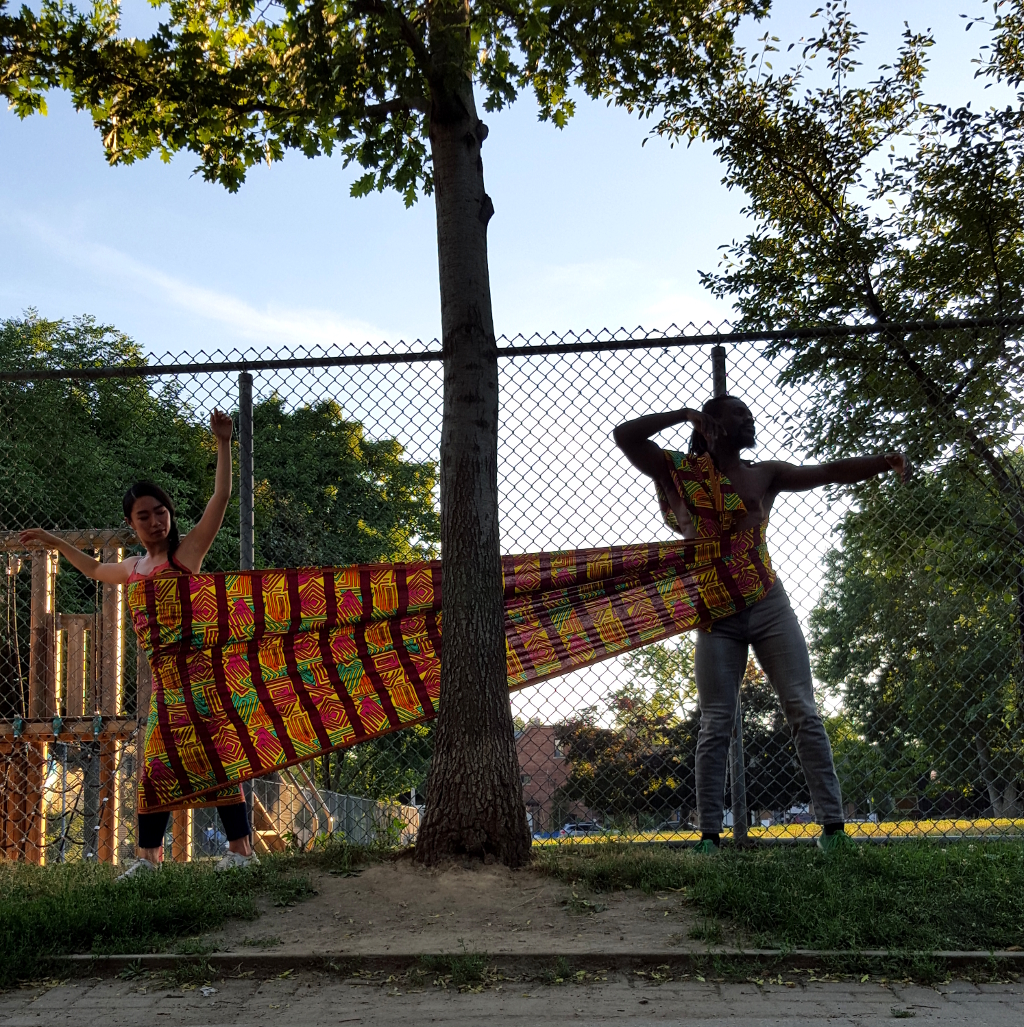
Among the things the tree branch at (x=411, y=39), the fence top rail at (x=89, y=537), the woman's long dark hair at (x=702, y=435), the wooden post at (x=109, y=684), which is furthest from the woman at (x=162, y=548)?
the wooden post at (x=109, y=684)

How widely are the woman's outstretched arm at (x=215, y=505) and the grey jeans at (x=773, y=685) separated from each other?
7.87ft

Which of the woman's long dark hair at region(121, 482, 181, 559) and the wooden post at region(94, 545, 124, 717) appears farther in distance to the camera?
the wooden post at region(94, 545, 124, 717)

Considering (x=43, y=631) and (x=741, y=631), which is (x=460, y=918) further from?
(x=43, y=631)

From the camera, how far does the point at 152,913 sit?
348cm

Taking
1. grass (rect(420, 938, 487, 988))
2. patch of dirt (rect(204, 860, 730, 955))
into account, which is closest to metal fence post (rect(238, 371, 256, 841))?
patch of dirt (rect(204, 860, 730, 955))

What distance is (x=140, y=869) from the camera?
4246 millimetres

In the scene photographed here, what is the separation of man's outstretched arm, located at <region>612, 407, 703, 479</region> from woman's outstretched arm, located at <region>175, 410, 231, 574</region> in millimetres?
1895

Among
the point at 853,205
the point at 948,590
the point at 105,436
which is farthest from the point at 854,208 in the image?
the point at 105,436

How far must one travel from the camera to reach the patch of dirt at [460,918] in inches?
128

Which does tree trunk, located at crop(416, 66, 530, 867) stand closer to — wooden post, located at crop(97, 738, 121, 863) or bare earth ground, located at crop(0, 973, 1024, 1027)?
bare earth ground, located at crop(0, 973, 1024, 1027)

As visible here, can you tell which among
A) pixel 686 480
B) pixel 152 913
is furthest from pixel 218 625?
pixel 686 480

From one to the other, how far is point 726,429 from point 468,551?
5.05ft

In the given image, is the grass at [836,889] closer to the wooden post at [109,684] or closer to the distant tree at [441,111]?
the distant tree at [441,111]

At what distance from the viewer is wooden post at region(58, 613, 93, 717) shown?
34.9 feet
